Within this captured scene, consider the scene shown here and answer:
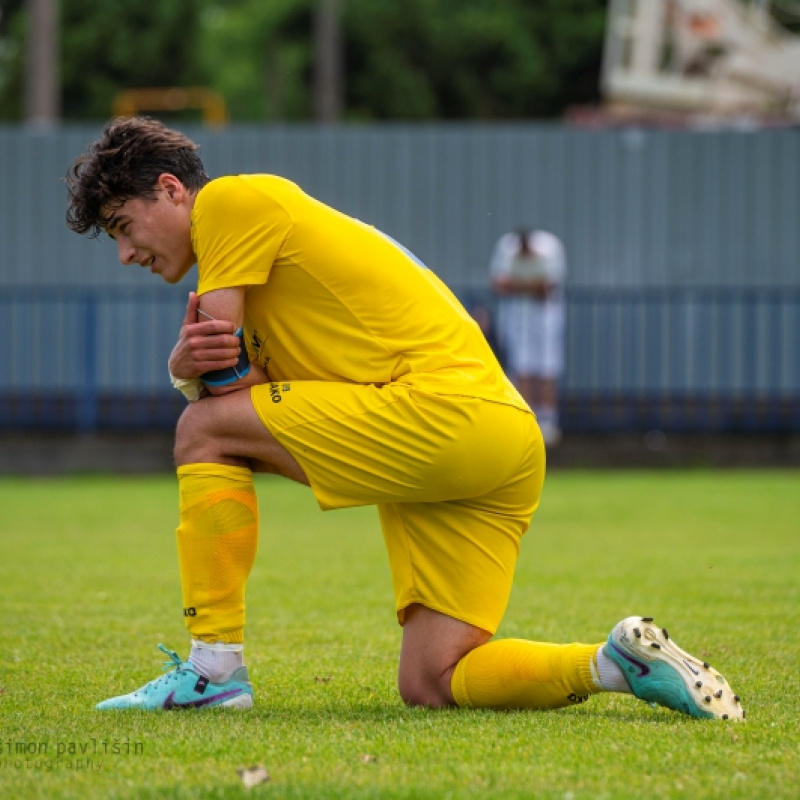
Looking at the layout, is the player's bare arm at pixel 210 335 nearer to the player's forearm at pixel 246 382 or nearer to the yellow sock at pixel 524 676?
the player's forearm at pixel 246 382

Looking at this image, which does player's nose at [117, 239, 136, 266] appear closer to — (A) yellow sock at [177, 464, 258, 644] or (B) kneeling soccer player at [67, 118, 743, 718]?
(B) kneeling soccer player at [67, 118, 743, 718]

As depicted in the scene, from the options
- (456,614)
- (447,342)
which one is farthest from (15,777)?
(447,342)

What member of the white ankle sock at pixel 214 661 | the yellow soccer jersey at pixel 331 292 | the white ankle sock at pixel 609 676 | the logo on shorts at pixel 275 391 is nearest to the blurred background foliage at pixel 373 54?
the yellow soccer jersey at pixel 331 292

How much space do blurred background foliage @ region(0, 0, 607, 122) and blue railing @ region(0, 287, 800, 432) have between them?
19.8 m

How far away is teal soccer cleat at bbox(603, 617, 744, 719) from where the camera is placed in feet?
12.6

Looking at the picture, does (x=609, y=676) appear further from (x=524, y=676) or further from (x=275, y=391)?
(x=275, y=391)

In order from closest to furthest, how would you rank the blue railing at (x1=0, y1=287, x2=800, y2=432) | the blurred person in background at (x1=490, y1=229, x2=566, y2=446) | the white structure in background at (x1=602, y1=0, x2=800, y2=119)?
the blurred person in background at (x1=490, y1=229, x2=566, y2=446)
the blue railing at (x1=0, y1=287, x2=800, y2=432)
the white structure in background at (x1=602, y1=0, x2=800, y2=119)

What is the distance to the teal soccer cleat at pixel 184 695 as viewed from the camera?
4.07 meters

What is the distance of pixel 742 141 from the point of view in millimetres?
17562

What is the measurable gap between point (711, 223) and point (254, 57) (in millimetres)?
23580

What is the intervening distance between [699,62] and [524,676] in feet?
72.1

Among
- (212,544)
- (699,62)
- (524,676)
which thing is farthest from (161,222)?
(699,62)

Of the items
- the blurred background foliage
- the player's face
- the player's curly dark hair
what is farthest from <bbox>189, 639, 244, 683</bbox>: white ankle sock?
the blurred background foliage

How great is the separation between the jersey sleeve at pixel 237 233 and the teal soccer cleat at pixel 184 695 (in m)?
1.03
